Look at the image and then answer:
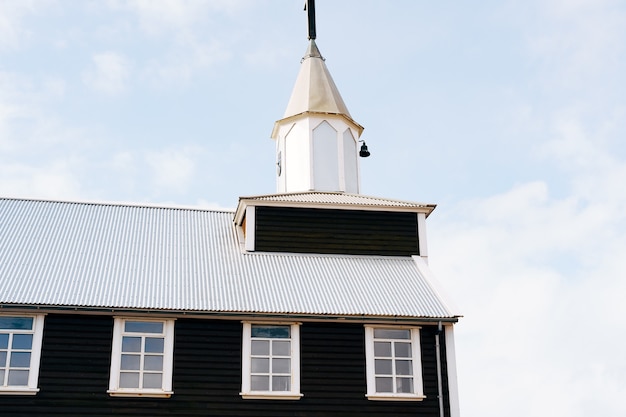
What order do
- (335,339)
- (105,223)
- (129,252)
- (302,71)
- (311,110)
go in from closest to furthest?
(335,339)
(129,252)
(105,223)
(311,110)
(302,71)

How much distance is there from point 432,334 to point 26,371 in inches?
405

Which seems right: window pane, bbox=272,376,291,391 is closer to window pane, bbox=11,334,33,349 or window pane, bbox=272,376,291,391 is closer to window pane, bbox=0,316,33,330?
window pane, bbox=11,334,33,349

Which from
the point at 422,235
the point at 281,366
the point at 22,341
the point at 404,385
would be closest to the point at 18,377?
the point at 22,341

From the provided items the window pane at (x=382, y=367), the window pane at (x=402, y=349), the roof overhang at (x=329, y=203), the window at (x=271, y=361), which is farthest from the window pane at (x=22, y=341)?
the window pane at (x=402, y=349)

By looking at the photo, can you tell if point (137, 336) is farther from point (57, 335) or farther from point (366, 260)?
point (366, 260)

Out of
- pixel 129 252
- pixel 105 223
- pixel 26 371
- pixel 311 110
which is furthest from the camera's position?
pixel 311 110

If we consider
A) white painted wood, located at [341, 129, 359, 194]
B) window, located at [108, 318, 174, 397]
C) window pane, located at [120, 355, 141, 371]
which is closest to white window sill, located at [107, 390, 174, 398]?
window, located at [108, 318, 174, 397]

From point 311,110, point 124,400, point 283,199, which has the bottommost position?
point 124,400

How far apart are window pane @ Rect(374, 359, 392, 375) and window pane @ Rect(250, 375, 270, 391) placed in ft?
9.30

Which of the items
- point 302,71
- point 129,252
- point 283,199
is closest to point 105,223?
point 129,252

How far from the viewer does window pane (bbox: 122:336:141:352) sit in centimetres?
2033

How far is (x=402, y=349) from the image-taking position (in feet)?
70.5

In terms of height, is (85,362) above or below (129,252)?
below

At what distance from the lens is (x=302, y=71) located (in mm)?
30469
